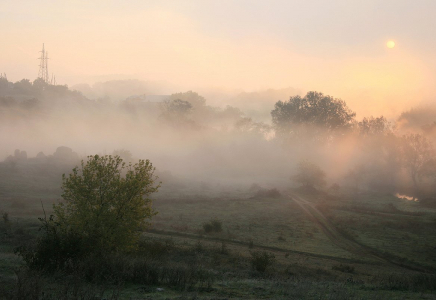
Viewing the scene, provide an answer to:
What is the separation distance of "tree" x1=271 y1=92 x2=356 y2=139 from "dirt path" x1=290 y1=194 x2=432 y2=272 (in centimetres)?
5881

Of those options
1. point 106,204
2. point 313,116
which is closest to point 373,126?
point 313,116

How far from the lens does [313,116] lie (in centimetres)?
10619

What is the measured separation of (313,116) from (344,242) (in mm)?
79290

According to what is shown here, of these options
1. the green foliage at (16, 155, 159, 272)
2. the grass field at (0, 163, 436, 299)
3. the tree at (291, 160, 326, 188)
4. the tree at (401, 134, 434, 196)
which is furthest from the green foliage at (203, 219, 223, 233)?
the tree at (401, 134, 434, 196)

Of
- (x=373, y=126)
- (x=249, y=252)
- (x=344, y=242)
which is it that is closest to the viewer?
(x=249, y=252)

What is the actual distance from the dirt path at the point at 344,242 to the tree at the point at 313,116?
193ft

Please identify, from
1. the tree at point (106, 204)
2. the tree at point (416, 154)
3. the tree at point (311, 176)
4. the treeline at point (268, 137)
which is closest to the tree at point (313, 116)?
the treeline at point (268, 137)

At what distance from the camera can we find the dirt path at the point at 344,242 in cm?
2611

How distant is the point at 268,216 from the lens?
43031 mm

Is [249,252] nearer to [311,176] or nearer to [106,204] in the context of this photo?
[106,204]

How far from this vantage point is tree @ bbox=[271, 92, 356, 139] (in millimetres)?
105188

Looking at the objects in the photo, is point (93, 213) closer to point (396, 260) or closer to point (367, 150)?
point (396, 260)

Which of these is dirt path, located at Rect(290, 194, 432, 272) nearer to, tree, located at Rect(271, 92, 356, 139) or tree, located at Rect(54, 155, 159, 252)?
tree, located at Rect(54, 155, 159, 252)

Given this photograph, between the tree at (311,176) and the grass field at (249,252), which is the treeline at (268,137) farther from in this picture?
the grass field at (249,252)
